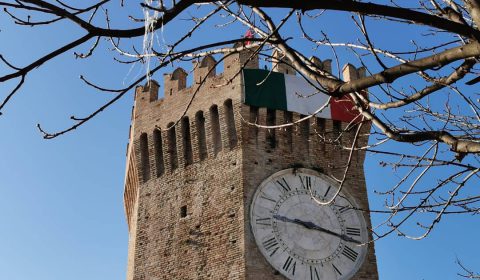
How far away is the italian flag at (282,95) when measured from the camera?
42.9ft

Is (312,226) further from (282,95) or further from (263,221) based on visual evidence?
(282,95)

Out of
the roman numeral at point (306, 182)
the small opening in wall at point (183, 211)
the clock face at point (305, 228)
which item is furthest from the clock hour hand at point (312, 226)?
the small opening in wall at point (183, 211)

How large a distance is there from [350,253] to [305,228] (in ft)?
2.97

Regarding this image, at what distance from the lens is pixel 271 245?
11.7 m

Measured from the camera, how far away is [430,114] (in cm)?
629

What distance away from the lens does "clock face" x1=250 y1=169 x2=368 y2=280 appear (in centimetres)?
1170

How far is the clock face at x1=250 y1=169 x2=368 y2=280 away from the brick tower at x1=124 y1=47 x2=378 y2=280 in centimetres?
11

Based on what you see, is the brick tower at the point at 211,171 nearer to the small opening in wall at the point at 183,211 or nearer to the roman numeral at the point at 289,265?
the small opening in wall at the point at 183,211

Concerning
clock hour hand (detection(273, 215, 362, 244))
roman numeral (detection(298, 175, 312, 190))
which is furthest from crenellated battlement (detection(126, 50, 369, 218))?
clock hour hand (detection(273, 215, 362, 244))

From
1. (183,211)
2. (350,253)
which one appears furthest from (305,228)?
(183,211)

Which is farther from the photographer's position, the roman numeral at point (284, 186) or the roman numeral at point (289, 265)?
the roman numeral at point (284, 186)

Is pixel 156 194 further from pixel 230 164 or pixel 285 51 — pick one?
pixel 285 51

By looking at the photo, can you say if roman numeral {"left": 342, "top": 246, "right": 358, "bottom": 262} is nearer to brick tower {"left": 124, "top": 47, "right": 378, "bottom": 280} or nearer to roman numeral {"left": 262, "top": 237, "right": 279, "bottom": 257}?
brick tower {"left": 124, "top": 47, "right": 378, "bottom": 280}

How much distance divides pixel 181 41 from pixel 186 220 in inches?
316
